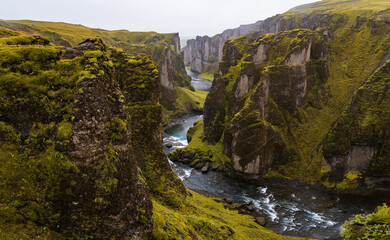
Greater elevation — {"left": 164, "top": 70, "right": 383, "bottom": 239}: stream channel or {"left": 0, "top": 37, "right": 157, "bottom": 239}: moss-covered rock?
{"left": 0, "top": 37, "right": 157, "bottom": 239}: moss-covered rock

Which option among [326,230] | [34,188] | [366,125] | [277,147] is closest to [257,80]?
[277,147]

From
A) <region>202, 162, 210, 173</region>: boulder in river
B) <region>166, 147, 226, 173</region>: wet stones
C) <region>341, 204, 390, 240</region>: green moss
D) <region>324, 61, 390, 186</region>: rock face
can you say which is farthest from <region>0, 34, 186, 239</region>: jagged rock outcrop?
<region>324, 61, 390, 186</region>: rock face

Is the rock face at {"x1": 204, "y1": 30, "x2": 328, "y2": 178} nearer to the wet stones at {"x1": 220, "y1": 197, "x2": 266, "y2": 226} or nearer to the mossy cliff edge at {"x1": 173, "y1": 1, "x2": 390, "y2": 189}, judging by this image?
the mossy cliff edge at {"x1": 173, "y1": 1, "x2": 390, "y2": 189}

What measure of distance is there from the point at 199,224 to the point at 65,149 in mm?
17411

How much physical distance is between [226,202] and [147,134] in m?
25.1

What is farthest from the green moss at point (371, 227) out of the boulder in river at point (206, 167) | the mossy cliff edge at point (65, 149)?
the boulder in river at point (206, 167)

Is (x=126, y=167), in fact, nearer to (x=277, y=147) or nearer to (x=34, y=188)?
(x=34, y=188)

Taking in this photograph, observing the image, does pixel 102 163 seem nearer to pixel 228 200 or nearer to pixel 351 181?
pixel 228 200

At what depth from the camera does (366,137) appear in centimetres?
4841

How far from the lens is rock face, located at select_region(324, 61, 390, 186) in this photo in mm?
47719

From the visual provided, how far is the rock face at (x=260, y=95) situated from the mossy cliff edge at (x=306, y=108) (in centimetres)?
25

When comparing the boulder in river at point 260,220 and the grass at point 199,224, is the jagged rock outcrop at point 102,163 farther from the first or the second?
the boulder in river at point 260,220

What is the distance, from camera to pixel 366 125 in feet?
161

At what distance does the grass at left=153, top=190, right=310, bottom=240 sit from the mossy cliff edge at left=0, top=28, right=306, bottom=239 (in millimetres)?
1631
